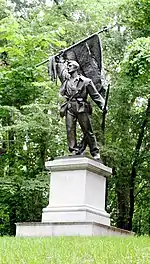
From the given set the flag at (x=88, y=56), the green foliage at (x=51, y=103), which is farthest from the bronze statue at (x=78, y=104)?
the green foliage at (x=51, y=103)

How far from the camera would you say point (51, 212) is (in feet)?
25.8

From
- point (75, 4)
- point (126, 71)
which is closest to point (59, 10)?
point (75, 4)

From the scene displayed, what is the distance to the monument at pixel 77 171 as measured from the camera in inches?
294

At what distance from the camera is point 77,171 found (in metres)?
7.88

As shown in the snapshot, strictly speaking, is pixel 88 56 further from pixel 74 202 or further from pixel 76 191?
pixel 74 202

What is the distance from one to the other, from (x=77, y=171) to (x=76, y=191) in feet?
1.17

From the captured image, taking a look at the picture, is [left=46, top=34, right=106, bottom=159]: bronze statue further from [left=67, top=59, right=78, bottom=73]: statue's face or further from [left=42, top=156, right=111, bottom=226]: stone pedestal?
[left=42, top=156, right=111, bottom=226]: stone pedestal

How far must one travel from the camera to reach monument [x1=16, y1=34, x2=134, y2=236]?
24.5 feet

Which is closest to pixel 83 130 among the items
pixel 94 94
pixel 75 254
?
pixel 94 94

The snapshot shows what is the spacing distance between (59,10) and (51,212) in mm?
9671

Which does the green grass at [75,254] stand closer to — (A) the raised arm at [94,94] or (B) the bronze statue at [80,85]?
(B) the bronze statue at [80,85]

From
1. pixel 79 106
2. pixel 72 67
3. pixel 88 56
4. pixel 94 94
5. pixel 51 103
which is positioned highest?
pixel 51 103

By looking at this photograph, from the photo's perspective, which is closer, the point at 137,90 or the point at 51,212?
the point at 51,212

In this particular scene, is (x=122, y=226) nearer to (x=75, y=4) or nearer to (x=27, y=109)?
(x=27, y=109)
